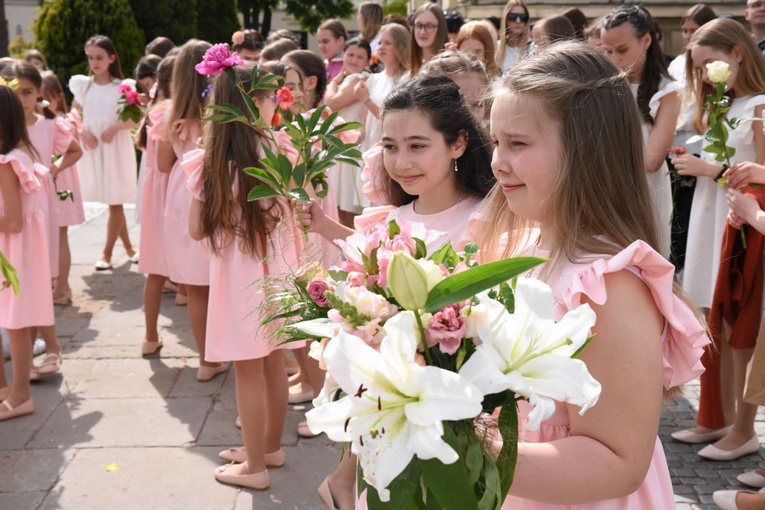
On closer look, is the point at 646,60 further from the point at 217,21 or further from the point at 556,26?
the point at 217,21

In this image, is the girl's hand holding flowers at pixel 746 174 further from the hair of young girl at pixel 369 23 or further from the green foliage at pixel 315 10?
the green foliage at pixel 315 10

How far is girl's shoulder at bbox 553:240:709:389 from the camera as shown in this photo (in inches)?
70.0

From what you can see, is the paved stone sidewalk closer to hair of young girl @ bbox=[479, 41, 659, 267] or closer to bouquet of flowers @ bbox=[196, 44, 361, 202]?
bouquet of flowers @ bbox=[196, 44, 361, 202]

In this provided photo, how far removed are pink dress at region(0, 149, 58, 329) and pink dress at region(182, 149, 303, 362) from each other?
4.28 feet

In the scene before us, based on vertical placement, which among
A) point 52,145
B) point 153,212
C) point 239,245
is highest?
point 52,145

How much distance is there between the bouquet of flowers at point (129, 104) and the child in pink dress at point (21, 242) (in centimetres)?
268

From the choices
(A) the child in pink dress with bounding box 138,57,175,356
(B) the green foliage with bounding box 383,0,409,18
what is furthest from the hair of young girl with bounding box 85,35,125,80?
(B) the green foliage with bounding box 383,0,409,18

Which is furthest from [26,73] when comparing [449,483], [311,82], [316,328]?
[449,483]

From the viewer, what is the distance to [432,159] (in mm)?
3412

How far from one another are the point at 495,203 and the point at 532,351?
3.08 feet

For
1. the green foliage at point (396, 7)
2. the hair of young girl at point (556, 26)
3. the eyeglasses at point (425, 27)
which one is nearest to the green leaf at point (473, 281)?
the hair of young girl at point (556, 26)

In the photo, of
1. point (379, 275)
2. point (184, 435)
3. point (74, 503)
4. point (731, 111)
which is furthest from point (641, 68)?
point (379, 275)

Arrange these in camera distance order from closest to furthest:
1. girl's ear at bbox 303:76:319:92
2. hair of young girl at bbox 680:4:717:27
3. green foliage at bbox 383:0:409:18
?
girl's ear at bbox 303:76:319:92 → hair of young girl at bbox 680:4:717:27 → green foliage at bbox 383:0:409:18

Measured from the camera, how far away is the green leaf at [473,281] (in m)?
1.37
